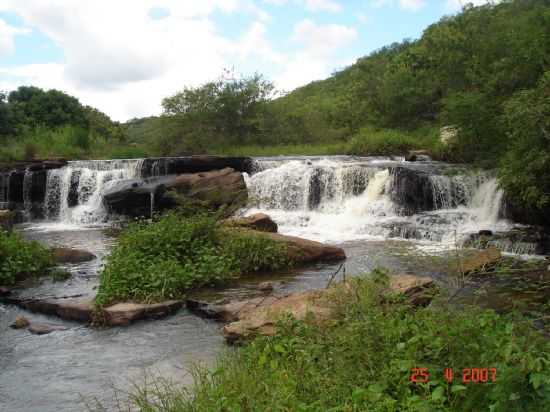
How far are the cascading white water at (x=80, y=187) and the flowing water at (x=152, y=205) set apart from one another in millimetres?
34

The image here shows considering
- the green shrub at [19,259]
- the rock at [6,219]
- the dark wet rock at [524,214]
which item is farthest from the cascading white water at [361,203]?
the rock at [6,219]

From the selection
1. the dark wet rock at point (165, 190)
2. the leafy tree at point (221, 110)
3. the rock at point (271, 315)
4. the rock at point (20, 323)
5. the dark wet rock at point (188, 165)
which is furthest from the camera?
the leafy tree at point (221, 110)

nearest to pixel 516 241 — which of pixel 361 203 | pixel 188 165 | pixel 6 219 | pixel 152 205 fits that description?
pixel 361 203

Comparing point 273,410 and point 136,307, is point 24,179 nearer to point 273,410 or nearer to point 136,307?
point 136,307

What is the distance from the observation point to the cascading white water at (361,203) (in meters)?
13.0

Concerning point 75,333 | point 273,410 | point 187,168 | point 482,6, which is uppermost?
point 482,6

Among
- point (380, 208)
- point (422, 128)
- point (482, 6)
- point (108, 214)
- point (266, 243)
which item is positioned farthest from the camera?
point (422, 128)

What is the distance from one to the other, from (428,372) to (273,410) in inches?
38.1

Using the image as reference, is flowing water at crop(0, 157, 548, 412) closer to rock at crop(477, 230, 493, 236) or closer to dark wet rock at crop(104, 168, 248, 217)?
rock at crop(477, 230, 493, 236)

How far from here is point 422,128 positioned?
2820 centimetres

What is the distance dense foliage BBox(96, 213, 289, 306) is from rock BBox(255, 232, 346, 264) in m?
0.25

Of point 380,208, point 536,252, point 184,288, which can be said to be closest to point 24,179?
point 380,208

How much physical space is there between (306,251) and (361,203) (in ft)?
18.3

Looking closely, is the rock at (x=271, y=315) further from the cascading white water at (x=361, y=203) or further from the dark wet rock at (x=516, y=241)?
the cascading white water at (x=361, y=203)
